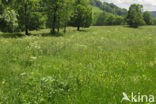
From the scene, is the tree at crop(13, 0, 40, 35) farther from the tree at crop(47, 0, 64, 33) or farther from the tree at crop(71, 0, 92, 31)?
the tree at crop(71, 0, 92, 31)

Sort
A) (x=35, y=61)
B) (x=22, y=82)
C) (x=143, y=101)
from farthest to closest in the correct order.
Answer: (x=35, y=61) < (x=22, y=82) < (x=143, y=101)

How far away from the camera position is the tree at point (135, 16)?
58.1 m

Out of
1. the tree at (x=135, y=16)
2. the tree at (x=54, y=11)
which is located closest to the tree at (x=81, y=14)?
the tree at (x=54, y=11)

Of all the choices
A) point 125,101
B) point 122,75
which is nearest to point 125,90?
point 125,101

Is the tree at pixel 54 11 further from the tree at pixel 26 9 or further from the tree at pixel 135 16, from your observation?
the tree at pixel 135 16

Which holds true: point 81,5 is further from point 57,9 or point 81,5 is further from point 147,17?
point 147,17

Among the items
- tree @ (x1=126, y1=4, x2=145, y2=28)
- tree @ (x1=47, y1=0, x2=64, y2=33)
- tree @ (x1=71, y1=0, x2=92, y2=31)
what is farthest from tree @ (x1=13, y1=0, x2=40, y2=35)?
tree @ (x1=126, y1=4, x2=145, y2=28)

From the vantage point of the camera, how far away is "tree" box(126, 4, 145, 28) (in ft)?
191

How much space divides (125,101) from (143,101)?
542mm

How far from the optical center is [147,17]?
80250 mm

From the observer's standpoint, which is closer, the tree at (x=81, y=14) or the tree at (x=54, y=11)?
the tree at (x=54, y=11)

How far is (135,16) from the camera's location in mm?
57750

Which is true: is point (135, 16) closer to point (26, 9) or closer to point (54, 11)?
A: point (54, 11)

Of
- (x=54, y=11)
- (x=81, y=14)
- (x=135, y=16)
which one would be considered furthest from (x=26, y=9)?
(x=135, y=16)
